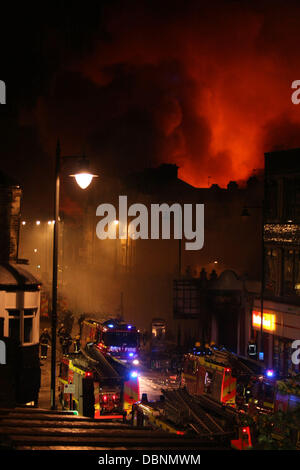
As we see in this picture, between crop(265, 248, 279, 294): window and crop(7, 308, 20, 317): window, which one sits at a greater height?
crop(265, 248, 279, 294): window

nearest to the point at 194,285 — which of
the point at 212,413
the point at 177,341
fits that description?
the point at 177,341

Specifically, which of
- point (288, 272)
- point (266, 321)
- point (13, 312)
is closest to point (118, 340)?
point (266, 321)

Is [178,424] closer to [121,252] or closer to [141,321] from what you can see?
[141,321]

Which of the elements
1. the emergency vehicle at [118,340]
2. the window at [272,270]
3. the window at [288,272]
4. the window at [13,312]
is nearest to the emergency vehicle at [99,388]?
the window at [13,312]

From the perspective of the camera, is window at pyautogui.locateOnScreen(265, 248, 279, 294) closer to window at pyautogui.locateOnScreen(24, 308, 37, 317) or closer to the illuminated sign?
the illuminated sign

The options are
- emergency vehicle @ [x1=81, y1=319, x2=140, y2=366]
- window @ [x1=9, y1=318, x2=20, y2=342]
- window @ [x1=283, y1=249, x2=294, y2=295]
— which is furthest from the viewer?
window @ [x1=283, y1=249, x2=294, y2=295]

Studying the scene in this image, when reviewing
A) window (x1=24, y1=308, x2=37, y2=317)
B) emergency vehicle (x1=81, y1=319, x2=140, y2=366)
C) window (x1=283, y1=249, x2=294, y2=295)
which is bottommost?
emergency vehicle (x1=81, y1=319, x2=140, y2=366)

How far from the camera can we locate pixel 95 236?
5769cm

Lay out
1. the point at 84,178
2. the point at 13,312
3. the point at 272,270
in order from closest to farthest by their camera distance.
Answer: the point at 84,178
the point at 13,312
the point at 272,270

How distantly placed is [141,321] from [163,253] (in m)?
8.72

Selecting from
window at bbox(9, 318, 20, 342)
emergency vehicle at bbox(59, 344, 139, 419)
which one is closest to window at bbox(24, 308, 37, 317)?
window at bbox(9, 318, 20, 342)

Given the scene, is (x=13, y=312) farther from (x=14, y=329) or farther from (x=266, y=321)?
(x=266, y=321)

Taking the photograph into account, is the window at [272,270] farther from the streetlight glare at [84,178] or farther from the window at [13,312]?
the streetlight glare at [84,178]

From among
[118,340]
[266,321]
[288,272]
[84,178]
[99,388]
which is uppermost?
[84,178]
